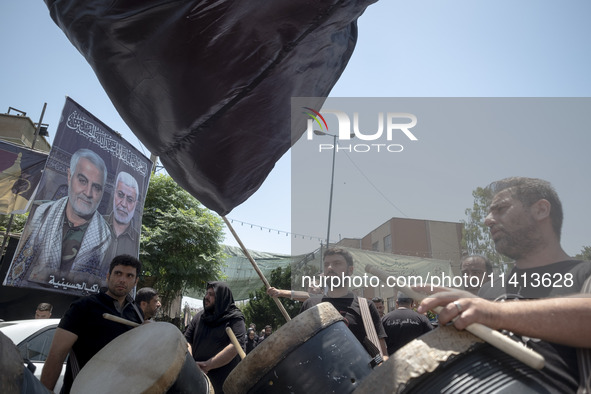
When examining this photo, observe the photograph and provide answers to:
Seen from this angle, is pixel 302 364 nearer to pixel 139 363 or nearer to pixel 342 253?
pixel 139 363

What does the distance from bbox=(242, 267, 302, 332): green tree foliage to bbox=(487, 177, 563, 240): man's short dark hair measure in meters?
21.4

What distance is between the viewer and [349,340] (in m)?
1.67

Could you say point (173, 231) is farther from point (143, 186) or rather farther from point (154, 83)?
point (154, 83)

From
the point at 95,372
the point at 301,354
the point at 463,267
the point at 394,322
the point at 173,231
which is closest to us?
the point at 301,354

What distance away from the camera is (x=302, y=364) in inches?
59.0

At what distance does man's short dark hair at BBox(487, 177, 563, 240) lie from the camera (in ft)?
4.86

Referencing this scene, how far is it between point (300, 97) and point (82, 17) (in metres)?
0.83

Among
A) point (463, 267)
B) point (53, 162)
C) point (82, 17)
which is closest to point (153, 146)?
point (82, 17)

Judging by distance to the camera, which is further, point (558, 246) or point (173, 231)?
point (173, 231)

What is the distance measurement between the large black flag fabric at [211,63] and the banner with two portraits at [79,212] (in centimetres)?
533

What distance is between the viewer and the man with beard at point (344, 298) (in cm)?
315

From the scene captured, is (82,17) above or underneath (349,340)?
above

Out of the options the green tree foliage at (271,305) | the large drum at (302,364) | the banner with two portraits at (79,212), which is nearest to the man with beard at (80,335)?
the large drum at (302,364)

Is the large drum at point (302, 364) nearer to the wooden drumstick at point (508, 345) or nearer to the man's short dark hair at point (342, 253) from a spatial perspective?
the wooden drumstick at point (508, 345)
